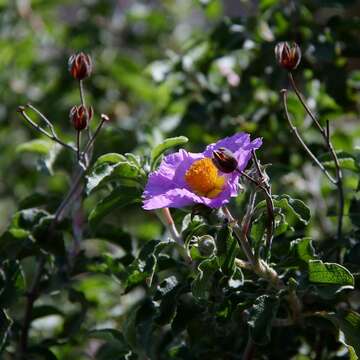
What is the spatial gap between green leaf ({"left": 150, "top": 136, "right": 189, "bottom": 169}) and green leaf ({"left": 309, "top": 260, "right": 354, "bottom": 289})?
24 centimetres

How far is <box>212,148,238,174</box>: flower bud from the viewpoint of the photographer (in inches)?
37.6

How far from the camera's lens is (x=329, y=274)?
1.06 m

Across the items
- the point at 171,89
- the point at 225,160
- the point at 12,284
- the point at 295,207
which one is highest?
the point at 225,160

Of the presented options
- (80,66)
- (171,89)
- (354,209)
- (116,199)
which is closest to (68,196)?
(116,199)

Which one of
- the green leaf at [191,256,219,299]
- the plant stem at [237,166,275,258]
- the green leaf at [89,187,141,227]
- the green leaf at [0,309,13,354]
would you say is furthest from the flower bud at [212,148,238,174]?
the green leaf at [0,309,13,354]

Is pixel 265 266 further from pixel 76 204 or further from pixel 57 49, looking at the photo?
pixel 57 49

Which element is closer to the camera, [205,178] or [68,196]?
[205,178]

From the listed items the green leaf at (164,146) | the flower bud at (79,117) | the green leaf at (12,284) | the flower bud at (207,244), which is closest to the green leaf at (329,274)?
the flower bud at (207,244)

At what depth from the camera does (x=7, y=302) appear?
4.07ft

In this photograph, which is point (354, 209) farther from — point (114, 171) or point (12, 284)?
point (12, 284)

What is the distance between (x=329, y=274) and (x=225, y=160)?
0.23 metres

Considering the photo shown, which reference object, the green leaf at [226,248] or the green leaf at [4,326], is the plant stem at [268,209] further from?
the green leaf at [4,326]

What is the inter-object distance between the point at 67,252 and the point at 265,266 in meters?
0.47

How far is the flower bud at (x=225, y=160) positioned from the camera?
3.13 feet
